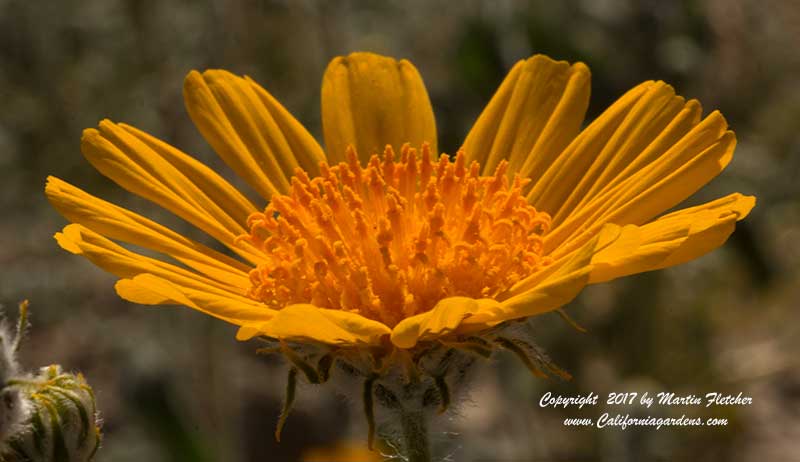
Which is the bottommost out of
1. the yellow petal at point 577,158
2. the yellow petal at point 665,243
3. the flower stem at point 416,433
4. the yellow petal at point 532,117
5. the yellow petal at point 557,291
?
the flower stem at point 416,433

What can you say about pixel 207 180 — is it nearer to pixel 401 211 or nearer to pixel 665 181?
pixel 401 211

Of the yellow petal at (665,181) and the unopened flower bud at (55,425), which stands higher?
the unopened flower bud at (55,425)

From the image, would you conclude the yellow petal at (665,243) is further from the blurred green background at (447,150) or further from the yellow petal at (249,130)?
the blurred green background at (447,150)

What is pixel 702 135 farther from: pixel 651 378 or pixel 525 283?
pixel 651 378

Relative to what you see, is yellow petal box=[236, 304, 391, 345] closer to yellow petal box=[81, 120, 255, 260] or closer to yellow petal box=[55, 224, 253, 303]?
yellow petal box=[55, 224, 253, 303]

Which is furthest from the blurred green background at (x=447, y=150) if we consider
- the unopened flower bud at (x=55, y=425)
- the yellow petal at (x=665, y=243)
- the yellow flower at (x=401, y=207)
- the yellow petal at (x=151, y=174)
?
the unopened flower bud at (x=55, y=425)

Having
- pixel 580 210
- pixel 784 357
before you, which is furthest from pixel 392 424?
pixel 784 357

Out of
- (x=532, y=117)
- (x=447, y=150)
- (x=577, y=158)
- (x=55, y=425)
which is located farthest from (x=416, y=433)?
(x=447, y=150)
